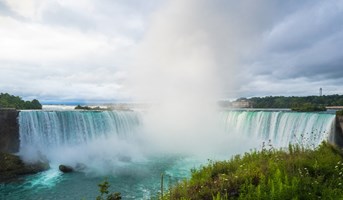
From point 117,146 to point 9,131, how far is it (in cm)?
865

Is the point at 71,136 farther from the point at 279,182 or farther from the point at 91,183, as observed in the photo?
the point at 279,182

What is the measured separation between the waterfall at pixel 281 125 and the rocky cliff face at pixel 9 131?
18.9 meters

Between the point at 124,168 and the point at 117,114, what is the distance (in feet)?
33.2

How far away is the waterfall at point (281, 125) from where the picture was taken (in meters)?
18.1

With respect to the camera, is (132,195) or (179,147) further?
(179,147)

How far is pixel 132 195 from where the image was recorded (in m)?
12.9

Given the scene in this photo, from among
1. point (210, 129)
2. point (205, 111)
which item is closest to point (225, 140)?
point (210, 129)

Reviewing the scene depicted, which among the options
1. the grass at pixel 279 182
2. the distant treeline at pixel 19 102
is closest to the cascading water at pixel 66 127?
the distant treeline at pixel 19 102

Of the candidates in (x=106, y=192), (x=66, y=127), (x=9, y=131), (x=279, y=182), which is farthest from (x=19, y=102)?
(x=279, y=182)

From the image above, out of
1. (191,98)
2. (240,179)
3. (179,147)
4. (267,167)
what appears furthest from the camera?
(191,98)

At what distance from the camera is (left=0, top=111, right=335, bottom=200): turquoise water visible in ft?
47.4

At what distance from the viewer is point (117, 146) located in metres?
25.7

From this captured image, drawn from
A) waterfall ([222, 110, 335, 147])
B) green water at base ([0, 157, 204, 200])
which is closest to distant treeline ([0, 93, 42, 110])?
green water at base ([0, 157, 204, 200])

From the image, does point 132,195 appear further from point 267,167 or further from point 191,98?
point 191,98
